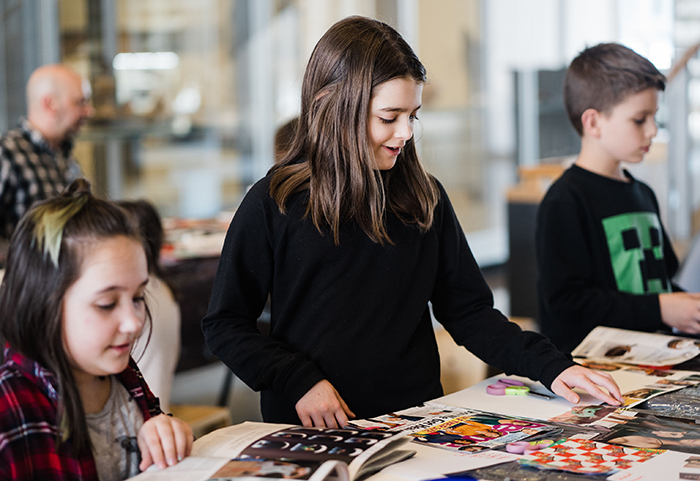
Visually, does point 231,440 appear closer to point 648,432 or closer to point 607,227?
point 648,432

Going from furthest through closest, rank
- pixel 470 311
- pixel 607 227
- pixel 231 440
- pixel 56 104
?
pixel 56 104 → pixel 607 227 → pixel 470 311 → pixel 231 440

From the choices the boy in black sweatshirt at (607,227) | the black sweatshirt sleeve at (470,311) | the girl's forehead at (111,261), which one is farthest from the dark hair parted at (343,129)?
the boy in black sweatshirt at (607,227)

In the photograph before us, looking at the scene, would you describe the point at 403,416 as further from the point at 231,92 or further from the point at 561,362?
the point at 231,92

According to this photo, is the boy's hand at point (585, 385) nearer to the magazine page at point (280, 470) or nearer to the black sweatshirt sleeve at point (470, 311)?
the black sweatshirt sleeve at point (470, 311)

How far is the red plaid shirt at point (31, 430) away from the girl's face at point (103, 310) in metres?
0.05

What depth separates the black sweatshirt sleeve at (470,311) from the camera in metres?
1.42

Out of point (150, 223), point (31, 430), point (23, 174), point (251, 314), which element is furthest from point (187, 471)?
point (23, 174)

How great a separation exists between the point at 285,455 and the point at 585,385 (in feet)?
1.86

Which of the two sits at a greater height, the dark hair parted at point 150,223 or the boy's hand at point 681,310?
the dark hair parted at point 150,223

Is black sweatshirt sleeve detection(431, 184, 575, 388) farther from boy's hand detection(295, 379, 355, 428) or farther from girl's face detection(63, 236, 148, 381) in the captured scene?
girl's face detection(63, 236, 148, 381)

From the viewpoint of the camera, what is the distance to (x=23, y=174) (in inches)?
135

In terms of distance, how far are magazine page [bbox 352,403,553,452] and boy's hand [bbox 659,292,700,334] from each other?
69 centimetres

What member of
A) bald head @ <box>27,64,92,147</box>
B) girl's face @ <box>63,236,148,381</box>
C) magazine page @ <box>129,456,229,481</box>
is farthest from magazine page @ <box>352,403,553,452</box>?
bald head @ <box>27,64,92,147</box>

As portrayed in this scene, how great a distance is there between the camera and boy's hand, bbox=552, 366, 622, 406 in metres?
1.31
